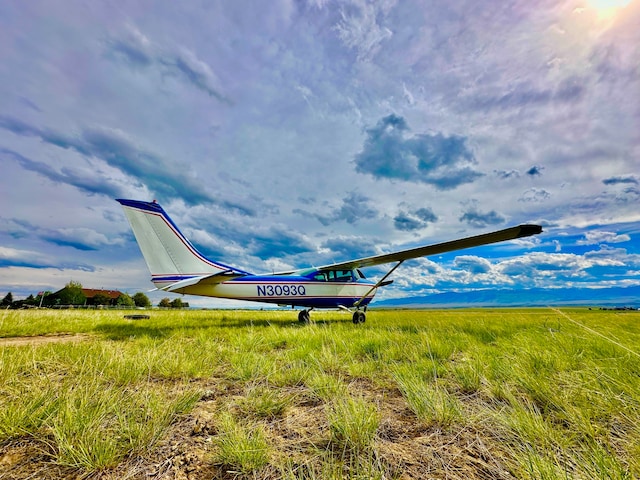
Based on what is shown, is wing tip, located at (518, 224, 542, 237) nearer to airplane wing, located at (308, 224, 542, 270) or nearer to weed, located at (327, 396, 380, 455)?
airplane wing, located at (308, 224, 542, 270)

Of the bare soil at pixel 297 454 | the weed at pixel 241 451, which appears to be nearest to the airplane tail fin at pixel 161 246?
the bare soil at pixel 297 454

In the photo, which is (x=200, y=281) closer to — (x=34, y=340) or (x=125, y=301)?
(x=34, y=340)

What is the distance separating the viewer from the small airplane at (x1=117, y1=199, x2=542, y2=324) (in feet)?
30.9

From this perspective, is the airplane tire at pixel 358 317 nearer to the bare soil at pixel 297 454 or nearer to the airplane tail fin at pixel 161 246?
the airplane tail fin at pixel 161 246

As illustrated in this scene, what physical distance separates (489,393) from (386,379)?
115 centimetres

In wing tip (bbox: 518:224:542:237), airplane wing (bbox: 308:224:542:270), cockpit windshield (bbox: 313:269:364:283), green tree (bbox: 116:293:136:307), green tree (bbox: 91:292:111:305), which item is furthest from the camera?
green tree (bbox: 116:293:136:307)

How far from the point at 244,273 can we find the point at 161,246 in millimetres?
3138

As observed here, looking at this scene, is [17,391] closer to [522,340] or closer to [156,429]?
[156,429]

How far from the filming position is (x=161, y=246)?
969 centimetres

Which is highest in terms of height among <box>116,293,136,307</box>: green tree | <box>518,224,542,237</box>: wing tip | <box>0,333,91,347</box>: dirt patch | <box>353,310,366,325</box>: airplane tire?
<box>518,224,542,237</box>: wing tip

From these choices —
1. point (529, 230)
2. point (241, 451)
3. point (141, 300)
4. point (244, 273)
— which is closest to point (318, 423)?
point (241, 451)

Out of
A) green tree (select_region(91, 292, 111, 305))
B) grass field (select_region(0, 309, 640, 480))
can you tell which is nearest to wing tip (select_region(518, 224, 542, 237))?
A: grass field (select_region(0, 309, 640, 480))

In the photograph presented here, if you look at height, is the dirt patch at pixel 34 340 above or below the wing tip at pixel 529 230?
below

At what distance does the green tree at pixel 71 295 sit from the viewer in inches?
2613
